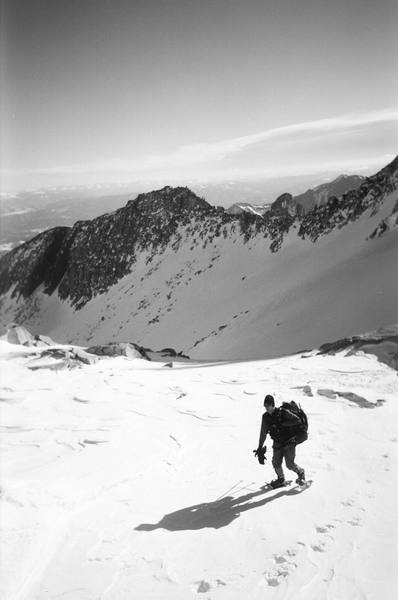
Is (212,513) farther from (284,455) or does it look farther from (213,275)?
(213,275)

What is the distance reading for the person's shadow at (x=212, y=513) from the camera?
6766mm

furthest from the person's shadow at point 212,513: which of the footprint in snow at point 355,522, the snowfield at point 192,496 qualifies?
the footprint in snow at point 355,522

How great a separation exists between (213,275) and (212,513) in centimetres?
7623

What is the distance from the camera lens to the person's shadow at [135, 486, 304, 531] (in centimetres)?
677

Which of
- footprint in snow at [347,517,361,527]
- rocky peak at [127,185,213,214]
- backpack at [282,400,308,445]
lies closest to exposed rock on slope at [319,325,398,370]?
backpack at [282,400,308,445]

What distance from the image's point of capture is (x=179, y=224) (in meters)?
104

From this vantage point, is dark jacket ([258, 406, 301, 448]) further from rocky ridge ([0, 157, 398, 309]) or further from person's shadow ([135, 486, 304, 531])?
rocky ridge ([0, 157, 398, 309])

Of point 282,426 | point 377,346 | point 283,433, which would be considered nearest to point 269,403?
point 282,426

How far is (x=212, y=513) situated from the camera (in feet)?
23.3

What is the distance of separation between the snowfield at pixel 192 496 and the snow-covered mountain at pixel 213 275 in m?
20.7

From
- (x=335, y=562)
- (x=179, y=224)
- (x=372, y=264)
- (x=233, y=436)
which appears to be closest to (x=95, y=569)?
(x=335, y=562)

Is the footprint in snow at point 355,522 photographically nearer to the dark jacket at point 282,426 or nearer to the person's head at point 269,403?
the dark jacket at point 282,426

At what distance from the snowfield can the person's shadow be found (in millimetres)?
31

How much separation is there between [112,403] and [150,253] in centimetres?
9335
